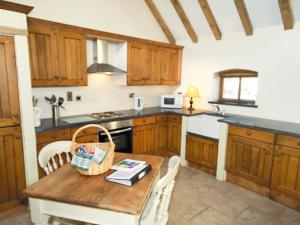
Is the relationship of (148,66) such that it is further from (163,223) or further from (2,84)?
(163,223)

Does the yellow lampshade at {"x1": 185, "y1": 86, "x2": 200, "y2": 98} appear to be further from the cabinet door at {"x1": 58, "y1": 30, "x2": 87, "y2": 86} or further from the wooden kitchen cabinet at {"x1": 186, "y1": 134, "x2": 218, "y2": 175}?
the cabinet door at {"x1": 58, "y1": 30, "x2": 87, "y2": 86}

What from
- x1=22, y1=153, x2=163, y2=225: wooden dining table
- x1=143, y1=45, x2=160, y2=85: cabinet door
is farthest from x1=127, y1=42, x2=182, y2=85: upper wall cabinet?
x1=22, y1=153, x2=163, y2=225: wooden dining table

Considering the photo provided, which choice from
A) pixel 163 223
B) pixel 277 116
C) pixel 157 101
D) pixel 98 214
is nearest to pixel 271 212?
pixel 277 116

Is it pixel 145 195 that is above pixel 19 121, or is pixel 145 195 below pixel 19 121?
below

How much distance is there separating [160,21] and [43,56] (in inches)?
94.3

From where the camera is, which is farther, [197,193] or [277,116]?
[277,116]

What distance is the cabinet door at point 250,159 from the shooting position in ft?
8.64

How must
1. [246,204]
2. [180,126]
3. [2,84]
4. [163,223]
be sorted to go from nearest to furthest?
[163,223]
[2,84]
[246,204]
[180,126]

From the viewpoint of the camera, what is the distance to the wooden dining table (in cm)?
117

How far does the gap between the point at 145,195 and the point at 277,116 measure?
2715 millimetres

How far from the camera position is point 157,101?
176 inches

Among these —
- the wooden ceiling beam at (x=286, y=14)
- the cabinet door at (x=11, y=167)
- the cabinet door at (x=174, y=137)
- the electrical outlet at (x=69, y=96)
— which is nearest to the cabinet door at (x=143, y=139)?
the cabinet door at (x=174, y=137)

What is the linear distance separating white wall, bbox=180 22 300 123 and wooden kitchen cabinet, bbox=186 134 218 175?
84cm

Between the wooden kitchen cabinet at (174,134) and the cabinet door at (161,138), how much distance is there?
8 cm
